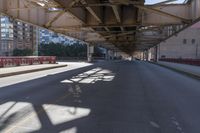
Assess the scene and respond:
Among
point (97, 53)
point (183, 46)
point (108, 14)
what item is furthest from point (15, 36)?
point (108, 14)

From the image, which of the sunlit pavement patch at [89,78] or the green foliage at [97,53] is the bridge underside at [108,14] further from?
the green foliage at [97,53]

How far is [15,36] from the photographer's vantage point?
495 feet

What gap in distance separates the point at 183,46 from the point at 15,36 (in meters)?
79.8

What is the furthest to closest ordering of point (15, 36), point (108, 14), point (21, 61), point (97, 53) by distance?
point (15, 36), point (97, 53), point (21, 61), point (108, 14)

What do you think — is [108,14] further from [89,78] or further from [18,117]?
[18,117]

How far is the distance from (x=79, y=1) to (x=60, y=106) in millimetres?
10593

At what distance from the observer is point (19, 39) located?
15588 centimetres

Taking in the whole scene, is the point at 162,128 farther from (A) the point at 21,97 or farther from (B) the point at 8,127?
(A) the point at 21,97

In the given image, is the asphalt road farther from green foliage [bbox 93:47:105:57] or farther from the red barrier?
green foliage [bbox 93:47:105:57]

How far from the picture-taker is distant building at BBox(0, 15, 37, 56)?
435ft

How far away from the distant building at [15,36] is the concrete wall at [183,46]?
189ft

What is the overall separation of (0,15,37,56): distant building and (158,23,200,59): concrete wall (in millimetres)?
57567

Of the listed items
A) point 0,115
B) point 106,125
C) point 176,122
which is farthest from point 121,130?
point 0,115

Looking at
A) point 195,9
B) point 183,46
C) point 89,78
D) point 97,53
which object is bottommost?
point 89,78
